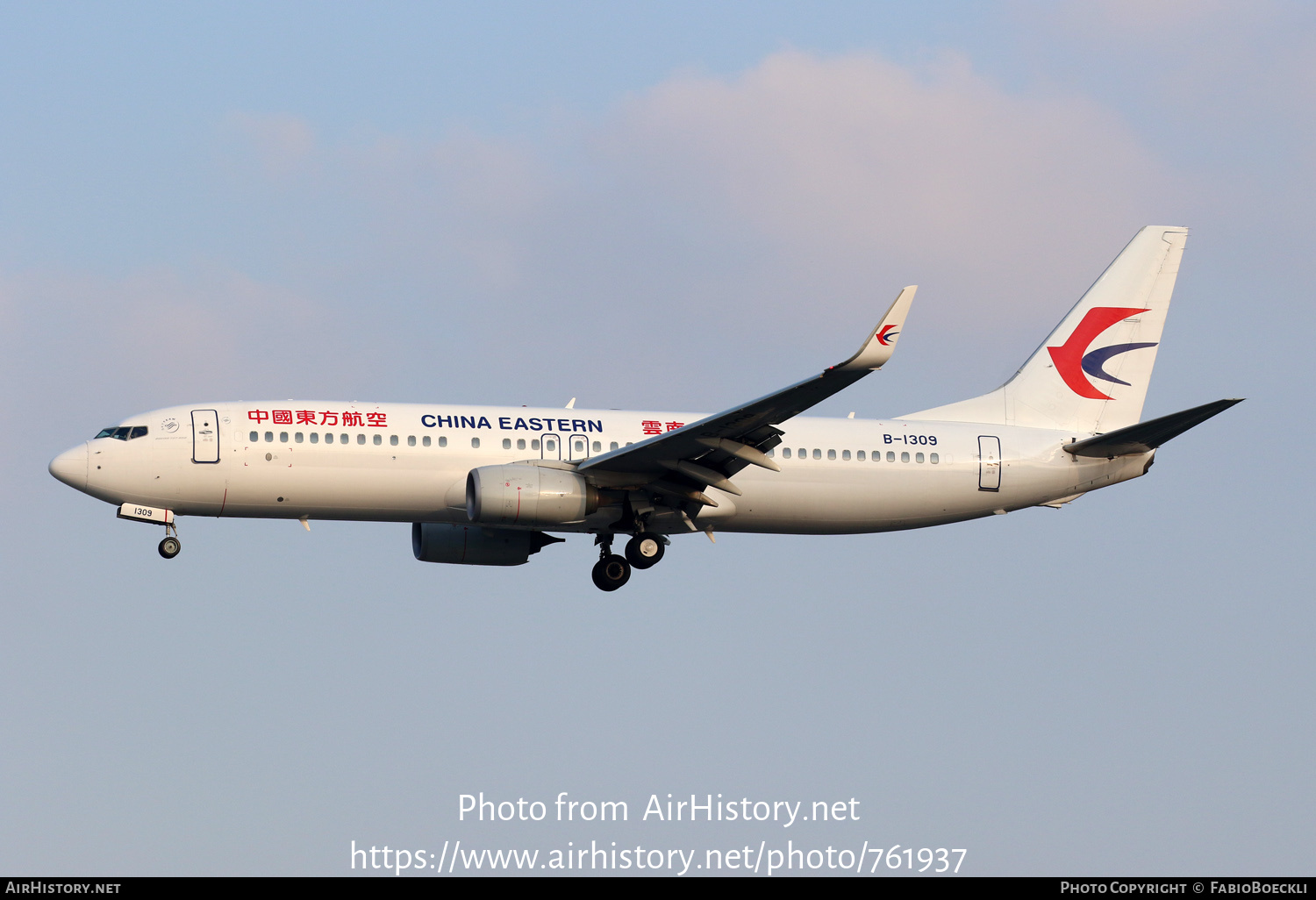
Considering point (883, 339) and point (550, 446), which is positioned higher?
point (883, 339)

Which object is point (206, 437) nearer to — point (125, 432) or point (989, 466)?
point (125, 432)

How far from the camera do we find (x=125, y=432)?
117ft

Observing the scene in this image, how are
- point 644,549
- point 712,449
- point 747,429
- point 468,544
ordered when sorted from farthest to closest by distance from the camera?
point 468,544 < point 644,549 < point 712,449 < point 747,429

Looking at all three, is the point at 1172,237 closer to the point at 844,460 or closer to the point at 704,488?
the point at 844,460

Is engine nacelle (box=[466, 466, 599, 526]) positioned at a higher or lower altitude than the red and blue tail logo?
lower

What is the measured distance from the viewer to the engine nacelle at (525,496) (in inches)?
1335

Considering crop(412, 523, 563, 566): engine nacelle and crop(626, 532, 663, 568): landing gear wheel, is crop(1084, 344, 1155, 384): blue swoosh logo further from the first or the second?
crop(412, 523, 563, 566): engine nacelle

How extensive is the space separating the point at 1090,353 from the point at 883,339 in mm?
15150

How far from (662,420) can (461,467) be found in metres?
5.37

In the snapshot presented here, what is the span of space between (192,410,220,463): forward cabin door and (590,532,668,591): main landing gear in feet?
31.3

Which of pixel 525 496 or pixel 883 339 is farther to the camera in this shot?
pixel 525 496

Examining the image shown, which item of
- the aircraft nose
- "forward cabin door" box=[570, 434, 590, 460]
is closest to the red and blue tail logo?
"forward cabin door" box=[570, 434, 590, 460]

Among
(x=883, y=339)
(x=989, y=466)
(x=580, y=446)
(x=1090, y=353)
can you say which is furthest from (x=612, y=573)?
(x=1090, y=353)

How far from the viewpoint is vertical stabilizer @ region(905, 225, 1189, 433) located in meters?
40.9
